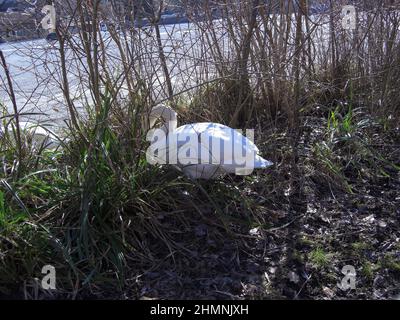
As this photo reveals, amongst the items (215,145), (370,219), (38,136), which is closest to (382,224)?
(370,219)

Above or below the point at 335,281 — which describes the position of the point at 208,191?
above

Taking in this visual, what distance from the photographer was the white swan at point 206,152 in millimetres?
3186

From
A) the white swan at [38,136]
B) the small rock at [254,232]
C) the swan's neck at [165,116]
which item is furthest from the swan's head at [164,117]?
the small rock at [254,232]

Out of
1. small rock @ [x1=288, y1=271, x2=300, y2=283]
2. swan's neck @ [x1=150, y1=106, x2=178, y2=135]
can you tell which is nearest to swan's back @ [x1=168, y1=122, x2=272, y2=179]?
swan's neck @ [x1=150, y1=106, x2=178, y2=135]

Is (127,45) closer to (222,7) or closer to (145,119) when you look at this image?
(145,119)

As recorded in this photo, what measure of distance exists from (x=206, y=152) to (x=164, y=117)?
624 mm

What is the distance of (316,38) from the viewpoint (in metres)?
5.09

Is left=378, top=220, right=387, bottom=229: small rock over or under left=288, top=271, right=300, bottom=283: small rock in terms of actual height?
over

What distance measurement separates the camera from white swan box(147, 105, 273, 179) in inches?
125

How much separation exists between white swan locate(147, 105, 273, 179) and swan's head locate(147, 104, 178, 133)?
252 millimetres

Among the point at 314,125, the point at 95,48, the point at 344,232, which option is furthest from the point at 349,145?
the point at 95,48

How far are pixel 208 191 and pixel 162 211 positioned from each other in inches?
14.2

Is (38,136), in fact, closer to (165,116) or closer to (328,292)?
(165,116)

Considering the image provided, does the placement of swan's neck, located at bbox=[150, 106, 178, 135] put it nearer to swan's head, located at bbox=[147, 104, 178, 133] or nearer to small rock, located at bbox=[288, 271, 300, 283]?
swan's head, located at bbox=[147, 104, 178, 133]
